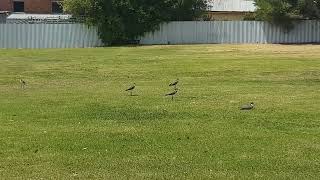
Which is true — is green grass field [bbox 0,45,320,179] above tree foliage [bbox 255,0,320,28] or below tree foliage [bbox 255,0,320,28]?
below

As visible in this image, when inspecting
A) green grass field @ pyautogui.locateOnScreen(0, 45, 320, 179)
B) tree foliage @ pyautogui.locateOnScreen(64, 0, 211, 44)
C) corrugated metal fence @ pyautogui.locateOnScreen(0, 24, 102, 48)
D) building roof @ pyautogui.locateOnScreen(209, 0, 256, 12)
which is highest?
building roof @ pyautogui.locateOnScreen(209, 0, 256, 12)

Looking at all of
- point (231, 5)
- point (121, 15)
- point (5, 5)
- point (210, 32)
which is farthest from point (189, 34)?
point (5, 5)

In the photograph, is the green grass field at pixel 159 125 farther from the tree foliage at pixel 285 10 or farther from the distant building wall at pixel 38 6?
the distant building wall at pixel 38 6

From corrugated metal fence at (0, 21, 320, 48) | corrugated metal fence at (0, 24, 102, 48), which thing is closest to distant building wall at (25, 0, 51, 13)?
corrugated metal fence at (0, 21, 320, 48)

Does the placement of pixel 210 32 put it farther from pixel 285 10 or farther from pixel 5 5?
pixel 5 5

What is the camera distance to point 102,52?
119ft

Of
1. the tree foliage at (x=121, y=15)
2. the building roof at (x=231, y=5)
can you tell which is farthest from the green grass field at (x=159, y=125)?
the building roof at (x=231, y=5)

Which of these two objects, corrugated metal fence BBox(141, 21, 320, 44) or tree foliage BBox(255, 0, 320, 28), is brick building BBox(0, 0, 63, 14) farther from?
tree foliage BBox(255, 0, 320, 28)

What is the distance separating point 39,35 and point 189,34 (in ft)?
33.8

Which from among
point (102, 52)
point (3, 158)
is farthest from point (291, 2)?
point (3, 158)

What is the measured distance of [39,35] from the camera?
42781mm

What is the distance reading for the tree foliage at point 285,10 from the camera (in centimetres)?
4456

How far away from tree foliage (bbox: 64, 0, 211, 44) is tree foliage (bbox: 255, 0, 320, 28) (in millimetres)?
6534

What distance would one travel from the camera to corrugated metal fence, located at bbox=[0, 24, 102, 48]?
140ft
